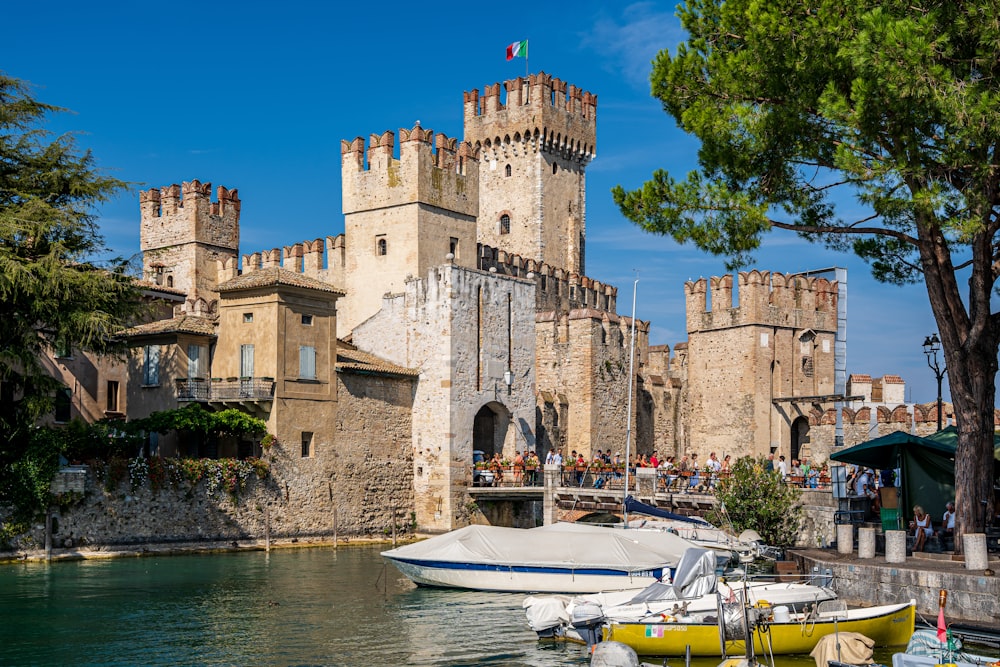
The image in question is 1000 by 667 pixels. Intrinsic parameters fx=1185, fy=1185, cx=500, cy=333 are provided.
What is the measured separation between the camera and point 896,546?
1923 cm

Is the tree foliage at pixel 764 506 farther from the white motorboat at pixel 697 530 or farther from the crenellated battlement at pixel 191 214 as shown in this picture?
the crenellated battlement at pixel 191 214

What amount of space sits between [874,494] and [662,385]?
17.7m

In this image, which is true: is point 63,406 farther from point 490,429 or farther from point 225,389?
point 490,429

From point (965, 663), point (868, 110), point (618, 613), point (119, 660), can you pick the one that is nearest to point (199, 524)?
point (119, 660)

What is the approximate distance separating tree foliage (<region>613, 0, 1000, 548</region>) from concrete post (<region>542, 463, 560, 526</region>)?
1349 centimetres

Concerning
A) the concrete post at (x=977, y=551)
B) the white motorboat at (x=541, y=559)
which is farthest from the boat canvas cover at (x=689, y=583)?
the white motorboat at (x=541, y=559)

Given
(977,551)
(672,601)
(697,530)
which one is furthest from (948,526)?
(672,601)

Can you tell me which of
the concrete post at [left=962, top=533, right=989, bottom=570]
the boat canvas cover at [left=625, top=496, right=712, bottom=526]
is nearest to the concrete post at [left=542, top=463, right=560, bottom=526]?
the boat canvas cover at [left=625, top=496, right=712, bottom=526]

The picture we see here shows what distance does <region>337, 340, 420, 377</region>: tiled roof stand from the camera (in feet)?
112

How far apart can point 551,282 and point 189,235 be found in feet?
45.1

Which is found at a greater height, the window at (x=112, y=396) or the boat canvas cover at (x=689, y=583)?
the window at (x=112, y=396)

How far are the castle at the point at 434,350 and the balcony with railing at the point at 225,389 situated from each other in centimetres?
5

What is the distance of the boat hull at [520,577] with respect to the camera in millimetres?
23094

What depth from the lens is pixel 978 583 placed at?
16891mm
